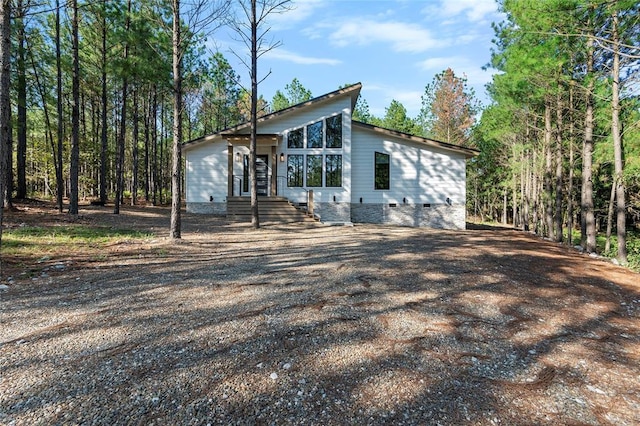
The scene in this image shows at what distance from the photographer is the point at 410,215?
1552cm

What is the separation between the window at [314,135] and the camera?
15.0m

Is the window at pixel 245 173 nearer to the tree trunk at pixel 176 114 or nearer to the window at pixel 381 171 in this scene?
the window at pixel 381 171

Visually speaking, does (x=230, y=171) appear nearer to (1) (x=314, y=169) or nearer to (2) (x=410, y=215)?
(1) (x=314, y=169)

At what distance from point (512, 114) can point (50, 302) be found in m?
19.0

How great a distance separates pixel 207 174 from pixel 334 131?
260 inches

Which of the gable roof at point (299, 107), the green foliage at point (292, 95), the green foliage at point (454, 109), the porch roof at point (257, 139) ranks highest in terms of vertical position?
the green foliage at point (292, 95)

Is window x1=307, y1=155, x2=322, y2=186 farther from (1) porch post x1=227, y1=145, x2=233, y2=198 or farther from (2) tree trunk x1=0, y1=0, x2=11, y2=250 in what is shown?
(2) tree trunk x1=0, y1=0, x2=11, y2=250

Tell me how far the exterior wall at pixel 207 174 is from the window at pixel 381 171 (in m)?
7.40

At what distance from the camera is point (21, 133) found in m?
13.6

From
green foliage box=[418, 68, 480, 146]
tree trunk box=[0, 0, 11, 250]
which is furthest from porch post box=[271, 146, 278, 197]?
green foliage box=[418, 68, 480, 146]

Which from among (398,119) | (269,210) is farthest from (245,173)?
(398,119)

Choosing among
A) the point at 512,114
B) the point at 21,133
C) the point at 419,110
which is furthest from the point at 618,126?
the point at 419,110

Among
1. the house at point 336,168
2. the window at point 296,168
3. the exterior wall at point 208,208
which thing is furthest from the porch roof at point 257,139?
the exterior wall at point 208,208

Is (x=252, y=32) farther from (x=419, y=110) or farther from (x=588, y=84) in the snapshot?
(x=419, y=110)
